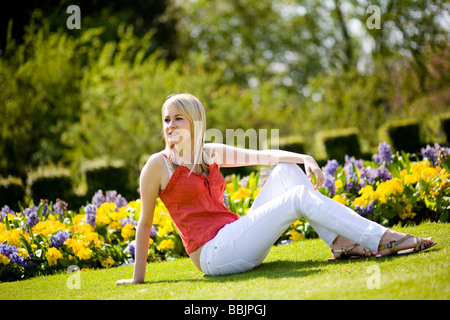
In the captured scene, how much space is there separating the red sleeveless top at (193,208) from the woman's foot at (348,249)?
2.23ft

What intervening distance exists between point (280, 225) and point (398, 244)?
2.21 feet

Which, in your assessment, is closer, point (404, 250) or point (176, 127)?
point (404, 250)

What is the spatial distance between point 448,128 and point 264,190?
7.58 metres

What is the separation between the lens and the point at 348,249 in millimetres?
3127

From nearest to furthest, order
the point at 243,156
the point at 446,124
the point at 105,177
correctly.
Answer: the point at 243,156, the point at 105,177, the point at 446,124

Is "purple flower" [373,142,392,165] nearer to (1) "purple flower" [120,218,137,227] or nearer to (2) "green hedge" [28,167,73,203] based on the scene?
(1) "purple flower" [120,218,137,227]

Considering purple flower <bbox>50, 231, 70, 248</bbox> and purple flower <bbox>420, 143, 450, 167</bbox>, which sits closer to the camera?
purple flower <bbox>50, 231, 70, 248</bbox>

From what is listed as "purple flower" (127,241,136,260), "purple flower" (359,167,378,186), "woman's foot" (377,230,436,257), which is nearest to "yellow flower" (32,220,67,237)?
"purple flower" (127,241,136,260)

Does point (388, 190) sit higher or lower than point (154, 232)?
Answer: higher

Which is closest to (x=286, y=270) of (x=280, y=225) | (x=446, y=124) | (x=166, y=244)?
(x=280, y=225)

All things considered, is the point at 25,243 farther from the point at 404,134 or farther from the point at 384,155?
the point at 404,134

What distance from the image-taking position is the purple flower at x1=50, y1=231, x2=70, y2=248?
428 centimetres

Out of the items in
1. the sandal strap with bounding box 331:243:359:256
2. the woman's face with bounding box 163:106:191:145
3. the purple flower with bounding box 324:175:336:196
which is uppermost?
the woman's face with bounding box 163:106:191:145

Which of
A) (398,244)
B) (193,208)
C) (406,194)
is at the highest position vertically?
(193,208)
